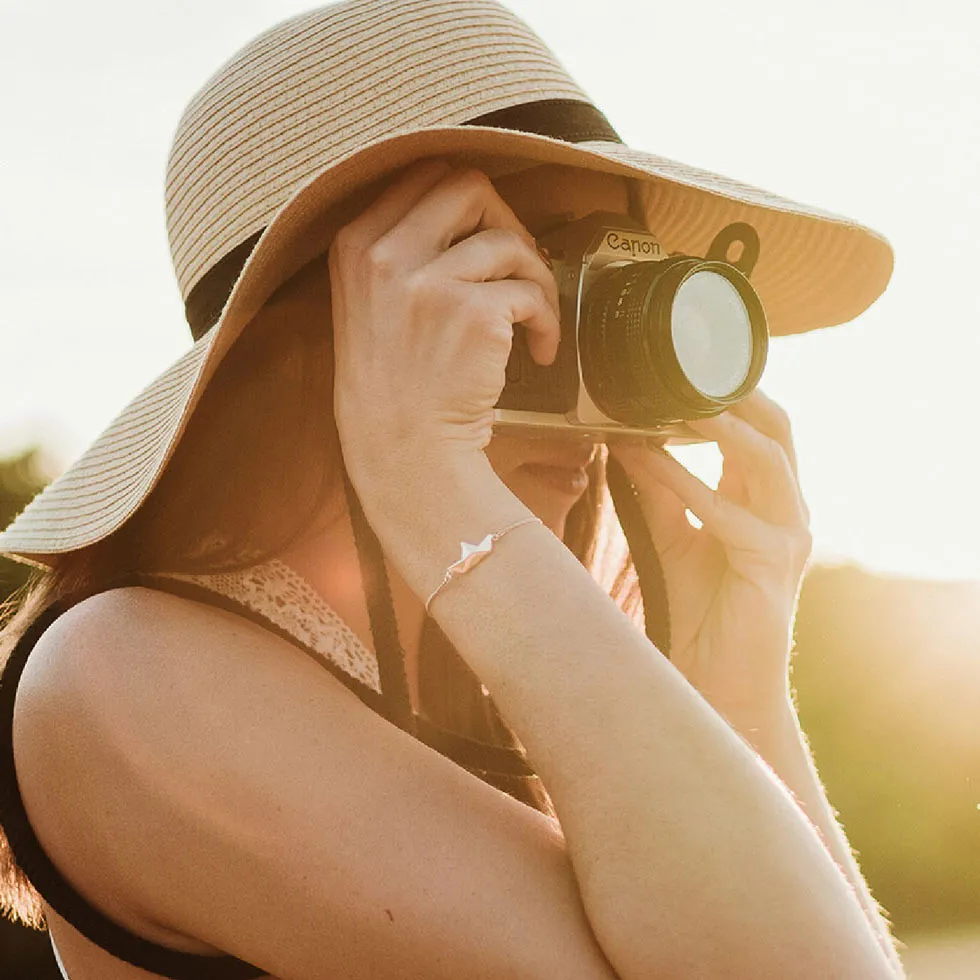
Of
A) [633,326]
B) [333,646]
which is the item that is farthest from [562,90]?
[333,646]

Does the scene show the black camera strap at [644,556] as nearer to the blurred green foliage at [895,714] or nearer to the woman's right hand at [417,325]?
the woman's right hand at [417,325]

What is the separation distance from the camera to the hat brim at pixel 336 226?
1.09m

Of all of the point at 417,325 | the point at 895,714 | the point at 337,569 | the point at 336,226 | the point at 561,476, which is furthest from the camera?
the point at 895,714

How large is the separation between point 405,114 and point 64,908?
0.85m

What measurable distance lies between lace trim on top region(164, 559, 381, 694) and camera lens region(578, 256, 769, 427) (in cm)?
38

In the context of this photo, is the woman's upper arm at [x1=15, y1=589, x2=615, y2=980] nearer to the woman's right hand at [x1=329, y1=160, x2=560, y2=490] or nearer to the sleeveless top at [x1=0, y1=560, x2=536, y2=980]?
the sleeveless top at [x1=0, y1=560, x2=536, y2=980]

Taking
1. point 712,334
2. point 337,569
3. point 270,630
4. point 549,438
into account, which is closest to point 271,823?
point 270,630

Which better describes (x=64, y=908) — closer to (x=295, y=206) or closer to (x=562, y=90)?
(x=295, y=206)

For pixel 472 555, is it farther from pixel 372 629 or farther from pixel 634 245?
pixel 634 245

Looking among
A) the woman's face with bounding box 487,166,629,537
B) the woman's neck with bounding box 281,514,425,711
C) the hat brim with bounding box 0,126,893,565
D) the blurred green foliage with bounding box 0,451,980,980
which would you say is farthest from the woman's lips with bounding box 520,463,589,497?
the blurred green foliage with bounding box 0,451,980,980

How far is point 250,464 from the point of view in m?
1.25

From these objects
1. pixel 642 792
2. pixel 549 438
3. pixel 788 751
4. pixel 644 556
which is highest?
pixel 549 438

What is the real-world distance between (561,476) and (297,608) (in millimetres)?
383

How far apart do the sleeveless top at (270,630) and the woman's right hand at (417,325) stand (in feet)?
0.67
